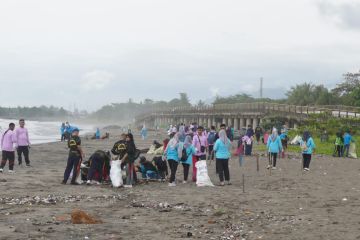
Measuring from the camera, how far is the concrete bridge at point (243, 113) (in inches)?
1766

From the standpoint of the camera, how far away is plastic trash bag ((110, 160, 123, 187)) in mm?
14656

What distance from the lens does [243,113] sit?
60.6 meters

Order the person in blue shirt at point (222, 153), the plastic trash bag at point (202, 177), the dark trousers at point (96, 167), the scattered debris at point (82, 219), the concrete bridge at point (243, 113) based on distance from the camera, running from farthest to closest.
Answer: the concrete bridge at point (243, 113), the person in blue shirt at point (222, 153), the dark trousers at point (96, 167), the plastic trash bag at point (202, 177), the scattered debris at point (82, 219)

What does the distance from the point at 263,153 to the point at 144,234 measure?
20.2 meters

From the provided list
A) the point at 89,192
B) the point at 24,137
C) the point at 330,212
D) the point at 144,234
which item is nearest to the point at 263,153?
the point at 24,137

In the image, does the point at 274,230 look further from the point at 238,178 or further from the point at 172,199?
the point at 238,178

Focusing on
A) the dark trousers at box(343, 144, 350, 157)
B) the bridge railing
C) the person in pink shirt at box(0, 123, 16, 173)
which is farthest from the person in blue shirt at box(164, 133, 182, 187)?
the bridge railing

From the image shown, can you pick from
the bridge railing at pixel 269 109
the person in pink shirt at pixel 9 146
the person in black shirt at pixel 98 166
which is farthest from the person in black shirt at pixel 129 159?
the bridge railing at pixel 269 109

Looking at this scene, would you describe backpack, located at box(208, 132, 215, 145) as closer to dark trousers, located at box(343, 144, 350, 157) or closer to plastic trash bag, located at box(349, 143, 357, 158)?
dark trousers, located at box(343, 144, 350, 157)

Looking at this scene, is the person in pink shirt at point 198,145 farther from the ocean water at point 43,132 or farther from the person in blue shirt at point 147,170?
the ocean water at point 43,132

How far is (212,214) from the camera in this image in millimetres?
10375

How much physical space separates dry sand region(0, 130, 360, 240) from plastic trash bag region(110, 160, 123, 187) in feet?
0.72

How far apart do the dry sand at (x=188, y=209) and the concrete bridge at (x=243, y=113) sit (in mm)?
26407

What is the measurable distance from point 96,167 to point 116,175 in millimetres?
901
